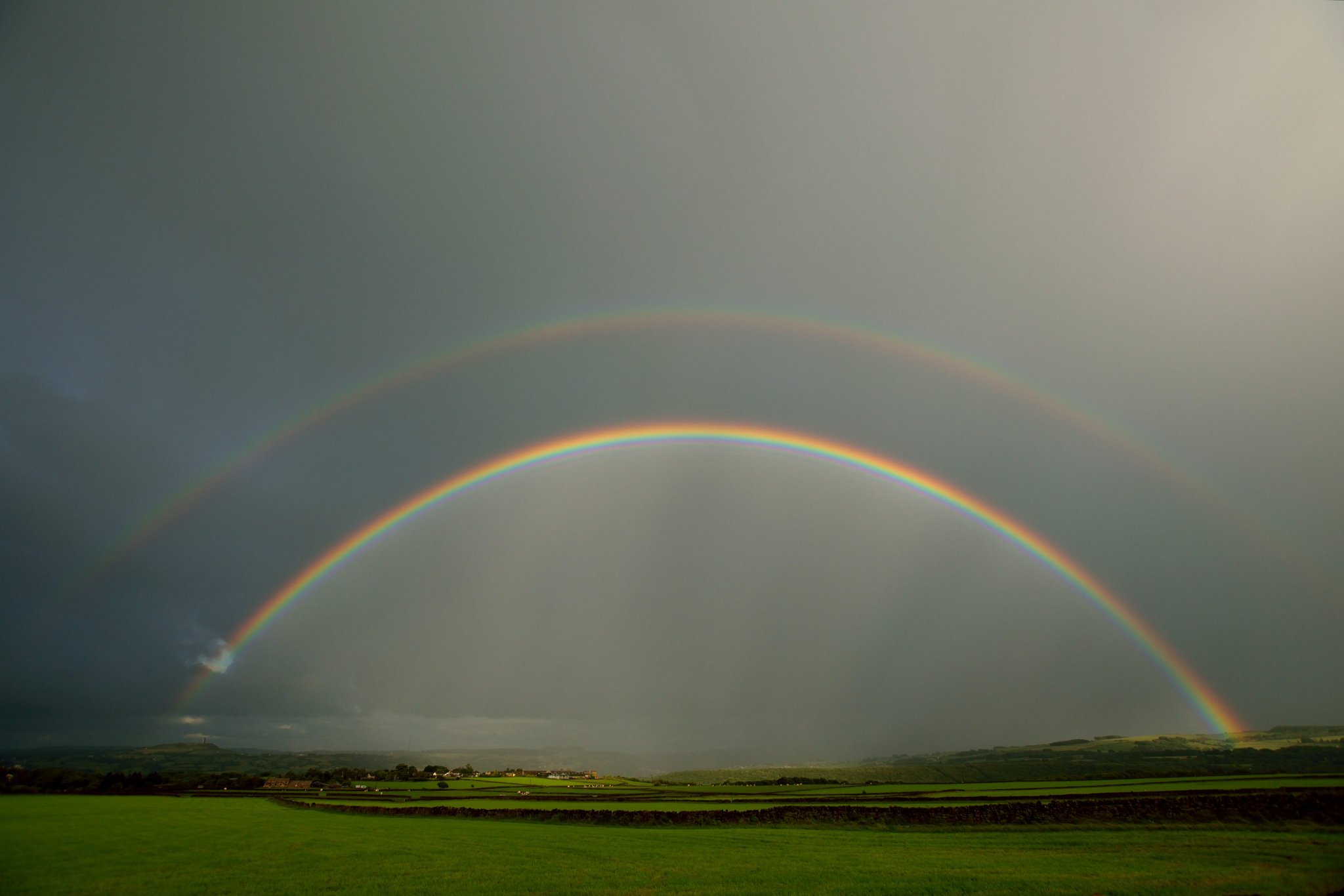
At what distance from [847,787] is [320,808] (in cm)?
8258

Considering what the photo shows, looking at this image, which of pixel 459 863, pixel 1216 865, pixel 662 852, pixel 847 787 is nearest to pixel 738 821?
pixel 662 852

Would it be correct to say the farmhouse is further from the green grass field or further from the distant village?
the green grass field

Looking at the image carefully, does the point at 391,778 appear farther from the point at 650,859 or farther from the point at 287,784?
the point at 650,859

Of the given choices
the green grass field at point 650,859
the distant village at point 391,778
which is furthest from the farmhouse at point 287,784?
Answer: the green grass field at point 650,859

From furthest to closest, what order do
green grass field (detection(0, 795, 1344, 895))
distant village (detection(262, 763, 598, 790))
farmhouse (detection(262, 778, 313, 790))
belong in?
distant village (detection(262, 763, 598, 790))
farmhouse (detection(262, 778, 313, 790))
green grass field (detection(0, 795, 1344, 895))

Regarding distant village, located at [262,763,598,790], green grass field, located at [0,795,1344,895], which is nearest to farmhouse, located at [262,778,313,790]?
distant village, located at [262,763,598,790]

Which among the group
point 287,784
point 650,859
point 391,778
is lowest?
point 391,778

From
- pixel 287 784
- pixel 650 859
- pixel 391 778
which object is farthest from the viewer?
pixel 391 778

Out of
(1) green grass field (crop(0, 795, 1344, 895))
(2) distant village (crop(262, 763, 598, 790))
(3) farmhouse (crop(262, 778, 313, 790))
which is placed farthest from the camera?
(2) distant village (crop(262, 763, 598, 790))

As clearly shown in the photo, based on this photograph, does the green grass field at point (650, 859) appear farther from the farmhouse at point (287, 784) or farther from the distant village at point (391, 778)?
the distant village at point (391, 778)

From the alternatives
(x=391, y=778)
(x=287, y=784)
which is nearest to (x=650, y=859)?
(x=287, y=784)

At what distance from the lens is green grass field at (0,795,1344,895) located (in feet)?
92.4

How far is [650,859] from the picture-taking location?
120ft

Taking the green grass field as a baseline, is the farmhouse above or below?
below
